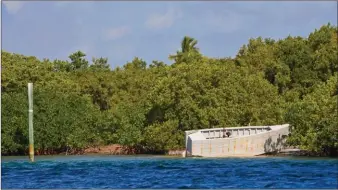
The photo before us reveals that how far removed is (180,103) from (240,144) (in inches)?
333

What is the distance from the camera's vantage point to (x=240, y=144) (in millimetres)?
40594

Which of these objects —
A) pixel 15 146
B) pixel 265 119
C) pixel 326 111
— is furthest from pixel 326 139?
pixel 15 146

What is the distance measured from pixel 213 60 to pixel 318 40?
9269 millimetres

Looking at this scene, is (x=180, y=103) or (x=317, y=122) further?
(x=180, y=103)

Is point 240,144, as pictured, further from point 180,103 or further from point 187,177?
point 187,177

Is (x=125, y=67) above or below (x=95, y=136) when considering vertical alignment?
above

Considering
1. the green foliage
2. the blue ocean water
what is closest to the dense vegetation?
the green foliage

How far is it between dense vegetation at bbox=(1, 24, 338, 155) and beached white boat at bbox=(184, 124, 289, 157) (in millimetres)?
1237

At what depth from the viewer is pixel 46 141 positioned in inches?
1917

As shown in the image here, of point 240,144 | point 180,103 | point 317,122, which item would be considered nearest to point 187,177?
point 317,122

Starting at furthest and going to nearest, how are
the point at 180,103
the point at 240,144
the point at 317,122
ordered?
the point at 180,103 < the point at 240,144 < the point at 317,122

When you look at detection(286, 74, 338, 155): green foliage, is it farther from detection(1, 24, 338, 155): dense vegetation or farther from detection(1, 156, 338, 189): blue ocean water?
detection(1, 156, 338, 189): blue ocean water

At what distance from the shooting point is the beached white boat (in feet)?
133

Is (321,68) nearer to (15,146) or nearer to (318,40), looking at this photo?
(318,40)
